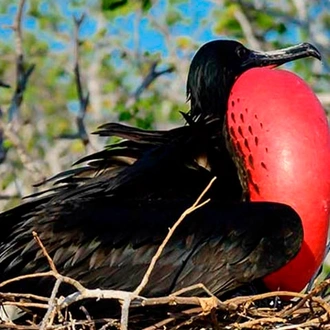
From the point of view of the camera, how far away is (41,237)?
4.14 metres

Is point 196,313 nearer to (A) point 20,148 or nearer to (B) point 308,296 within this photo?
(B) point 308,296

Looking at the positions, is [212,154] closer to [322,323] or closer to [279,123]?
[279,123]

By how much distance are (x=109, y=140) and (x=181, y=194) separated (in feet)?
5.70

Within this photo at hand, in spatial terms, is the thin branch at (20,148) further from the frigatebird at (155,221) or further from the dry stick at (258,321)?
the dry stick at (258,321)

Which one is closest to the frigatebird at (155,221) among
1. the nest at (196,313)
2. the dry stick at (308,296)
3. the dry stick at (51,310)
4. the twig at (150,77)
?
the nest at (196,313)

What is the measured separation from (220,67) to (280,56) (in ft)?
0.75

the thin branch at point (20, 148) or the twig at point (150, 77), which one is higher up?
the twig at point (150, 77)

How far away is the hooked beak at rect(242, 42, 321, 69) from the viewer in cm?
480

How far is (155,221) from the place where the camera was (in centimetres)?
411

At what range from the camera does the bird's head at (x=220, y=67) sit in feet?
15.6

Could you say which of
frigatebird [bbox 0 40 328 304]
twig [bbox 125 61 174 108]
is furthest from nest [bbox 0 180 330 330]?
twig [bbox 125 61 174 108]

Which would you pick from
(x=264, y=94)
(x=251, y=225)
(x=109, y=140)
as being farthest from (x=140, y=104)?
(x=251, y=225)

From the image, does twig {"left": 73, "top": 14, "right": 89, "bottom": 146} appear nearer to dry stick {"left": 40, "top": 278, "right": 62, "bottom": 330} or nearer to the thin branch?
the thin branch

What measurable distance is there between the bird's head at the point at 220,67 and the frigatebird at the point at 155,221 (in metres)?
0.17
